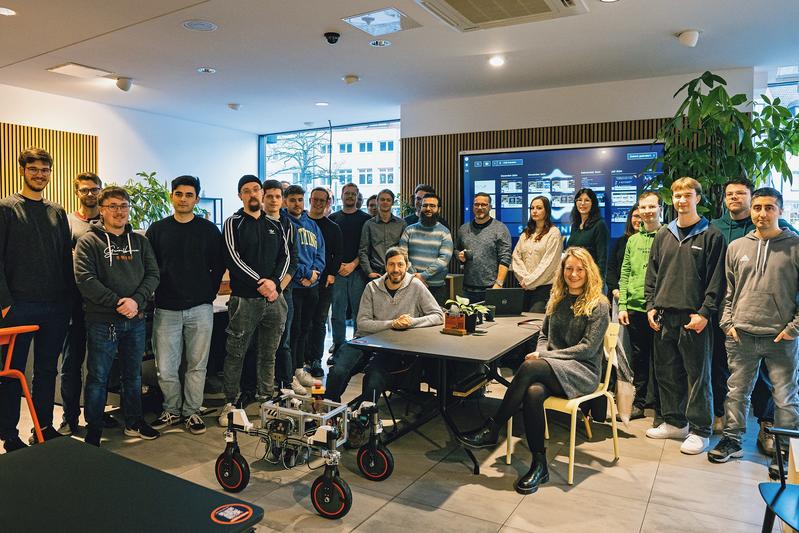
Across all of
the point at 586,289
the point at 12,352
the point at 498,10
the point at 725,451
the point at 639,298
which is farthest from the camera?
the point at 639,298

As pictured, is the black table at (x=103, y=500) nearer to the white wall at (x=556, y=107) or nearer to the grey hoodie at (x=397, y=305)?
the grey hoodie at (x=397, y=305)

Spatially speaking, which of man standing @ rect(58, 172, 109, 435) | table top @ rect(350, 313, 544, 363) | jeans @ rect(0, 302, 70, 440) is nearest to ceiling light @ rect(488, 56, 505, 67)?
Answer: table top @ rect(350, 313, 544, 363)

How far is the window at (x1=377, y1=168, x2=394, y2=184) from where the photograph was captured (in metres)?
8.88

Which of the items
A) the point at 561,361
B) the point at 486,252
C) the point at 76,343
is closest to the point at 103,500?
the point at 561,361

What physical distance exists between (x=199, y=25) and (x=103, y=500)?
14.4 feet

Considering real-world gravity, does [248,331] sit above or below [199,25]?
below

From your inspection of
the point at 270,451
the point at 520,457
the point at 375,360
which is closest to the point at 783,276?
the point at 520,457

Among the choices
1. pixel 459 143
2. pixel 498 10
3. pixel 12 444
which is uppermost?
pixel 498 10

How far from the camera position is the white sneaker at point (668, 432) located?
402 cm

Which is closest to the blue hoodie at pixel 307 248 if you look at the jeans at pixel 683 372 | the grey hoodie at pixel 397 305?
the grey hoodie at pixel 397 305

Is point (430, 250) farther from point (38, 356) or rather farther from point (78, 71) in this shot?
point (78, 71)

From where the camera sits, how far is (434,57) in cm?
556

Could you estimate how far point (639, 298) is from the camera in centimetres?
444

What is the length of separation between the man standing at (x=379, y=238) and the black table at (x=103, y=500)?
14.7 feet
